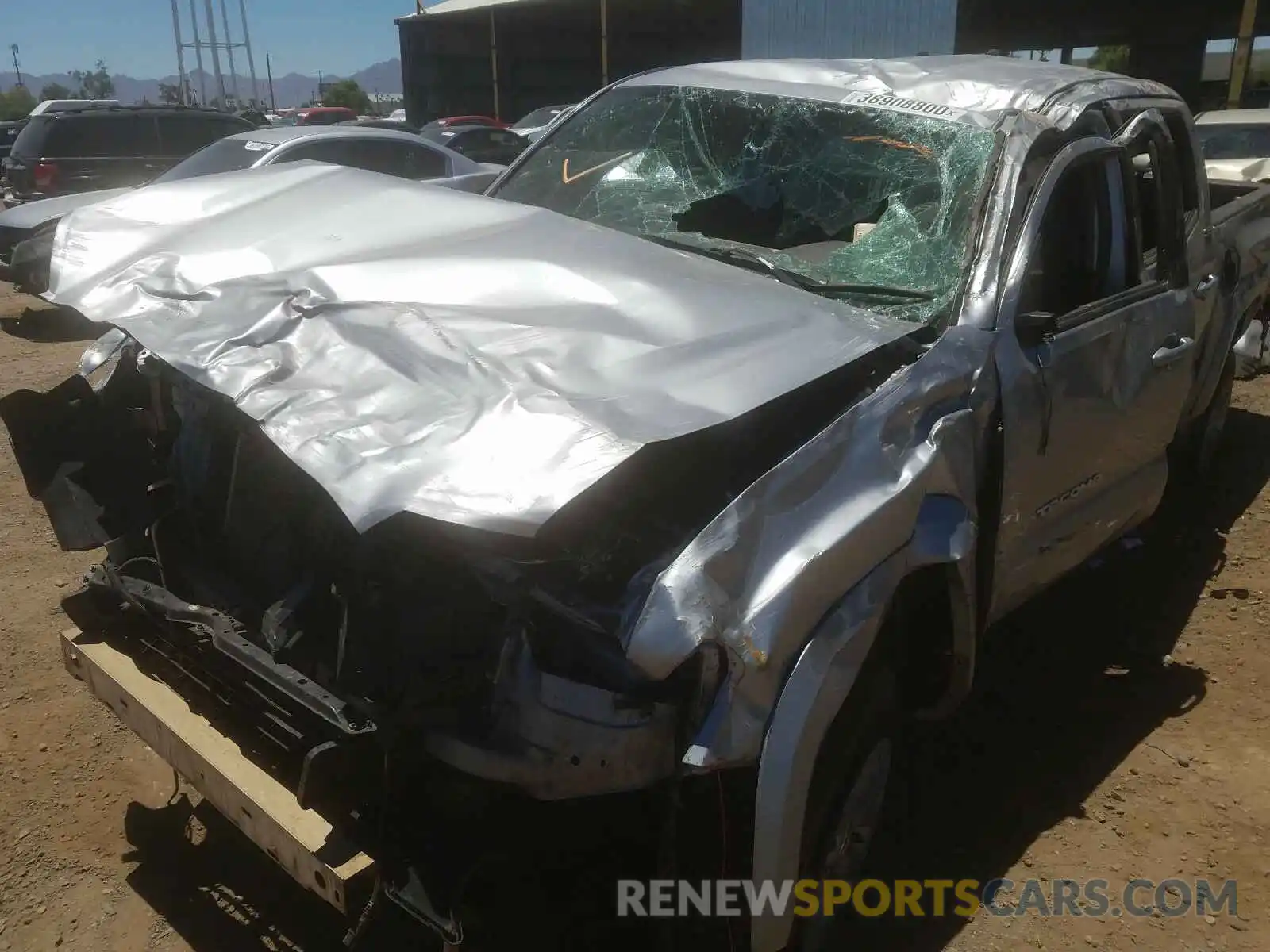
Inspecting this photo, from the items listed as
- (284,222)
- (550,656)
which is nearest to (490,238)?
(284,222)

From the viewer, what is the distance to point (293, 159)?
898 cm

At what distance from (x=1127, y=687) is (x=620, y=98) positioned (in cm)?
290

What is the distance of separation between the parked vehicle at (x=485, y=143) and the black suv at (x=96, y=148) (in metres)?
5.58

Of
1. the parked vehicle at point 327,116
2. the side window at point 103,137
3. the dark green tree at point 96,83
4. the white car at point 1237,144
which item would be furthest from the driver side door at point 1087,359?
the dark green tree at point 96,83

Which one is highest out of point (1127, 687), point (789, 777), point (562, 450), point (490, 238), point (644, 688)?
point (490, 238)

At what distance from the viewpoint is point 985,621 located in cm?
281

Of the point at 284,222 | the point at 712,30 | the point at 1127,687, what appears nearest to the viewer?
the point at 284,222

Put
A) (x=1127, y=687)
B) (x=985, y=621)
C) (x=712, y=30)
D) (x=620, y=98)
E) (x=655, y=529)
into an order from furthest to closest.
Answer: (x=712, y=30) → (x=620, y=98) → (x=1127, y=687) → (x=985, y=621) → (x=655, y=529)

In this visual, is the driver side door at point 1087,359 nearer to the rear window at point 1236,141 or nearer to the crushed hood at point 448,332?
the crushed hood at point 448,332

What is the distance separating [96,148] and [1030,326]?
11.6m

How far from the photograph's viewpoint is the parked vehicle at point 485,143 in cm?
1728

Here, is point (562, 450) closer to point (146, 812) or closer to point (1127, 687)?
point (146, 812)

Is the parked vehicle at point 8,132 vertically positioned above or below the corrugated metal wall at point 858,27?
below

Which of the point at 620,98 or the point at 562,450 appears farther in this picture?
the point at 620,98
